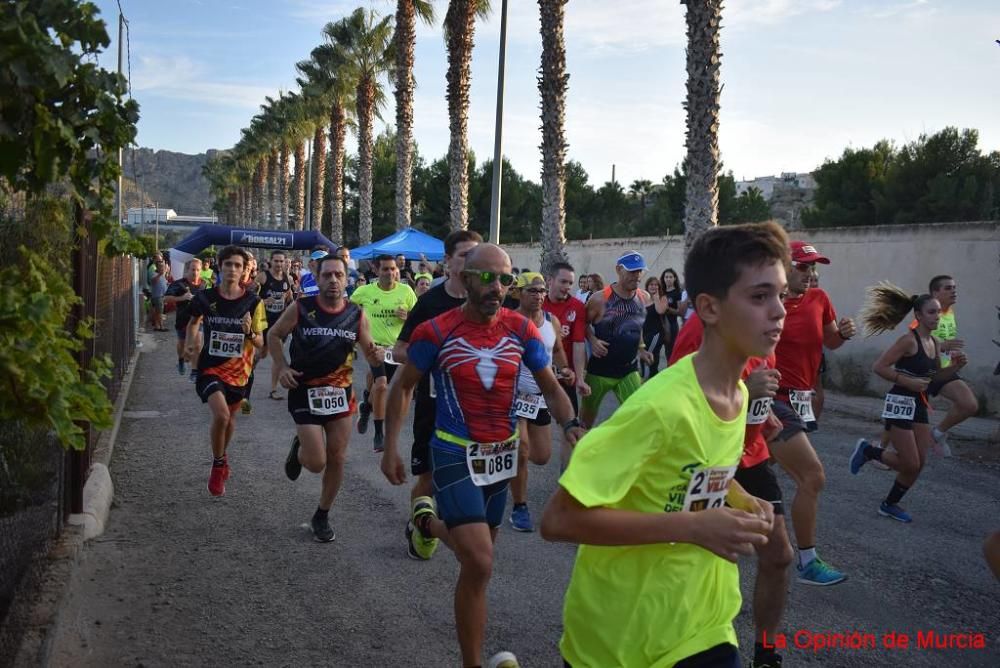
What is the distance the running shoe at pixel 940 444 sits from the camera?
33.2 ft

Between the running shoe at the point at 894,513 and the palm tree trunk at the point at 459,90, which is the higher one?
the palm tree trunk at the point at 459,90

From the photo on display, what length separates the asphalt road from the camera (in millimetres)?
4555

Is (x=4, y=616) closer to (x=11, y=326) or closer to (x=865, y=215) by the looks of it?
(x=11, y=326)

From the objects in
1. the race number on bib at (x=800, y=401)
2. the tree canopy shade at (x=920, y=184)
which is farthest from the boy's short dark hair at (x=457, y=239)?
the tree canopy shade at (x=920, y=184)

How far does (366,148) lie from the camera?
34.6 metres

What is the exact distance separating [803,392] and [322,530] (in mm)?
3465

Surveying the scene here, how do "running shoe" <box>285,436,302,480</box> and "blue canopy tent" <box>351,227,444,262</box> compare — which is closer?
"running shoe" <box>285,436,302,480</box>

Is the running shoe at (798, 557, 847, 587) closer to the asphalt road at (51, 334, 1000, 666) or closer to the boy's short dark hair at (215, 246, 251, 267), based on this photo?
the asphalt road at (51, 334, 1000, 666)

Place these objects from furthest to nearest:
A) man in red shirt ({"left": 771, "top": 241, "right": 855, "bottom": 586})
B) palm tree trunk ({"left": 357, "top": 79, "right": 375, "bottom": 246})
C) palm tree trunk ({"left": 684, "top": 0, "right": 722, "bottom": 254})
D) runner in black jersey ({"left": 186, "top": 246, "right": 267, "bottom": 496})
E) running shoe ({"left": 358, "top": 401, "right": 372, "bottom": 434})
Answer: palm tree trunk ({"left": 357, "top": 79, "right": 375, "bottom": 246}) < palm tree trunk ({"left": 684, "top": 0, "right": 722, "bottom": 254}) < running shoe ({"left": 358, "top": 401, "right": 372, "bottom": 434}) < runner in black jersey ({"left": 186, "top": 246, "right": 267, "bottom": 496}) < man in red shirt ({"left": 771, "top": 241, "right": 855, "bottom": 586})

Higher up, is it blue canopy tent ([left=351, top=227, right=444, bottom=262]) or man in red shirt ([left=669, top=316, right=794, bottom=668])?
blue canopy tent ([left=351, top=227, right=444, bottom=262])

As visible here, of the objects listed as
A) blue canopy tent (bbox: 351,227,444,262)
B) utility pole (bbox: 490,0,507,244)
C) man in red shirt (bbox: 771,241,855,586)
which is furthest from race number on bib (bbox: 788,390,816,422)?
blue canopy tent (bbox: 351,227,444,262)

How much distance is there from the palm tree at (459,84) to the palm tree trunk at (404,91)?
3.36 meters

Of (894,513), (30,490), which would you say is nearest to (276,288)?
(30,490)

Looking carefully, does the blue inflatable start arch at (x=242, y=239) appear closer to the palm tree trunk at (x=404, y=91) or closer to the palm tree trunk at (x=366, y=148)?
the palm tree trunk at (x=366, y=148)
